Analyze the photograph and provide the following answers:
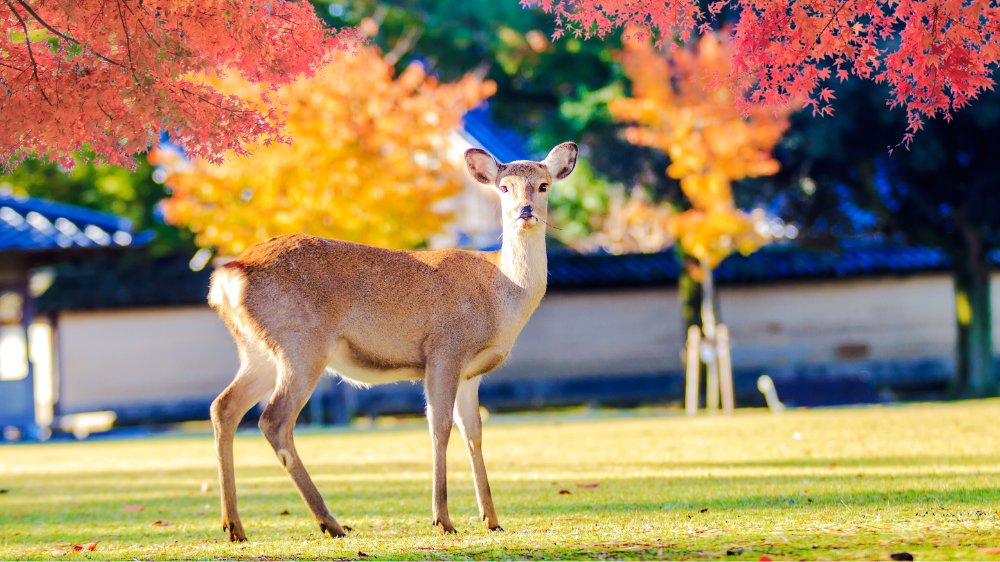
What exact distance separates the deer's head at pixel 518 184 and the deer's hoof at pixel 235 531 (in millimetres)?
2400

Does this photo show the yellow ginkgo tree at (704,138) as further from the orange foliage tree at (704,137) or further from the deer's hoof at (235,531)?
the deer's hoof at (235,531)

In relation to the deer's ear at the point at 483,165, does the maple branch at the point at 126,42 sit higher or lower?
higher

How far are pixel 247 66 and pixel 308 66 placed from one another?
385 millimetres

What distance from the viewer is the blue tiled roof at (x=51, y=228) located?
1914 centimetres

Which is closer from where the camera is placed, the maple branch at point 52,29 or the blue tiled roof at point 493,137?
the maple branch at point 52,29

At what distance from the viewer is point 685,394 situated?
75.1 ft

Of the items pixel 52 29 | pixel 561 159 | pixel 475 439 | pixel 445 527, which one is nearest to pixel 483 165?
pixel 561 159

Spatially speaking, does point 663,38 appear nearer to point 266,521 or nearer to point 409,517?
point 409,517

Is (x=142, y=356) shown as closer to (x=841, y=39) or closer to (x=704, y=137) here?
(x=704, y=137)

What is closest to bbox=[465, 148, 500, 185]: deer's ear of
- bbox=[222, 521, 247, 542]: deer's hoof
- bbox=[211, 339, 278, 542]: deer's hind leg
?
bbox=[211, 339, 278, 542]: deer's hind leg

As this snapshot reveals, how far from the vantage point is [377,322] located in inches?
249

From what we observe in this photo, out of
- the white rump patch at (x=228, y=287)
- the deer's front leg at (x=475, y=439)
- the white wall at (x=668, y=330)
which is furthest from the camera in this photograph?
the white wall at (x=668, y=330)

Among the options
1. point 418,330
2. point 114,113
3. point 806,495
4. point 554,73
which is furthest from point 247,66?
point 554,73

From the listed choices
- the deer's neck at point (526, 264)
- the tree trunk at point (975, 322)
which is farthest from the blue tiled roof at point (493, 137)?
the deer's neck at point (526, 264)
